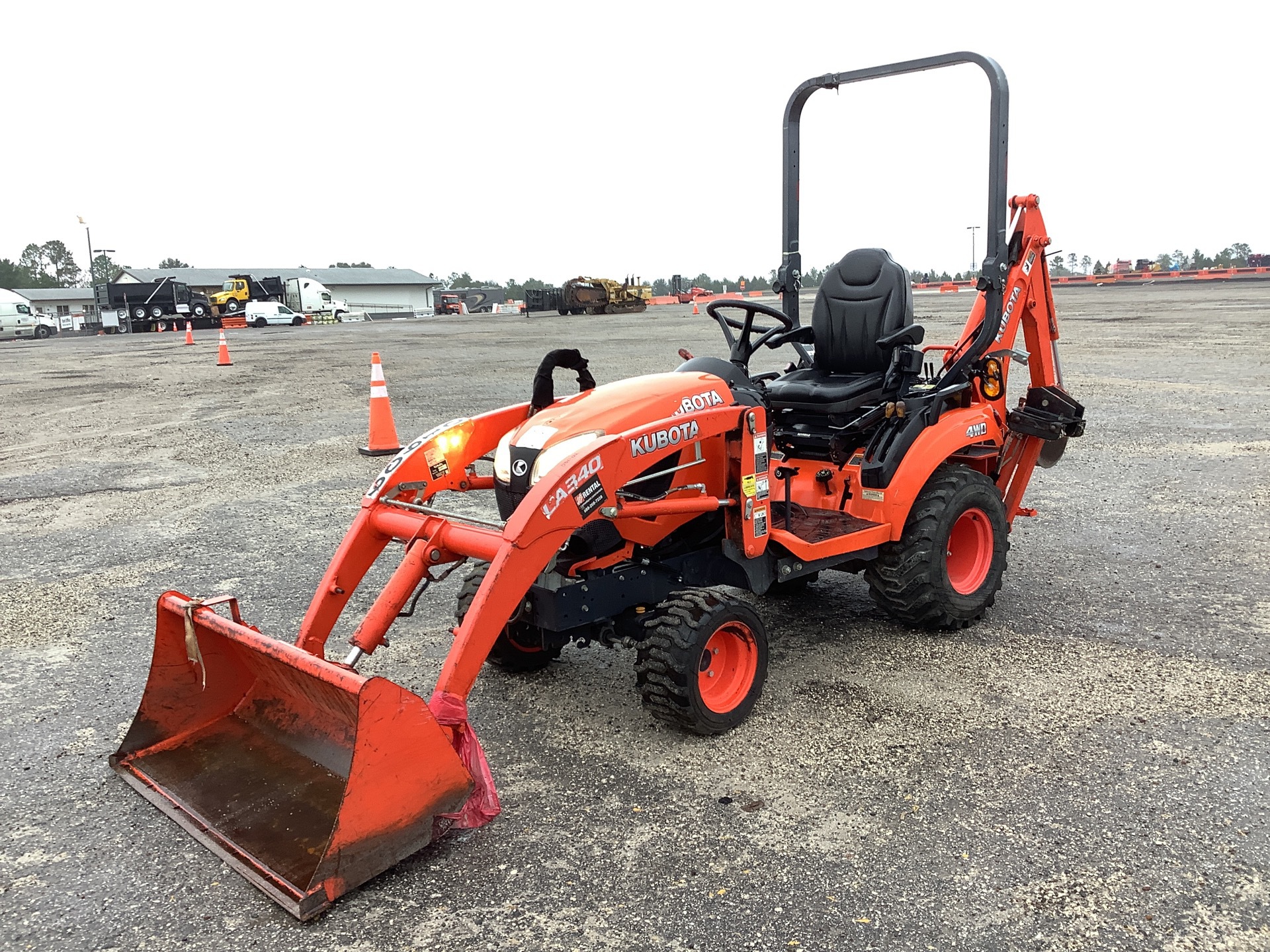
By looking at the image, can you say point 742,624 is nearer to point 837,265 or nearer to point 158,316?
point 837,265

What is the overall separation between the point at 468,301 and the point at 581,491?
237ft

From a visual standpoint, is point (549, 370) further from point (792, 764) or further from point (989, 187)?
point (989, 187)

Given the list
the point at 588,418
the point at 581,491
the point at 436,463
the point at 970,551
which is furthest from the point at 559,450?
the point at 970,551

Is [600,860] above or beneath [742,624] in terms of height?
beneath

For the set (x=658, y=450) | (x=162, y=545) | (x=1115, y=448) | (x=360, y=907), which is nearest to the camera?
(x=360, y=907)

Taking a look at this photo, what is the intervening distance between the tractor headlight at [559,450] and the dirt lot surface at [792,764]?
1072 mm

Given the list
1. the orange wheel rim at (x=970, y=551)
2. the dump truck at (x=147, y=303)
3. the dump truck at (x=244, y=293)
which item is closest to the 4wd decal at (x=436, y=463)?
the orange wheel rim at (x=970, y=551)

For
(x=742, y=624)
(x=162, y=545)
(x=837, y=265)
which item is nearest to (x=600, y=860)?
(x=742, y=624)

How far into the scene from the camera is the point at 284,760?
11.2ft

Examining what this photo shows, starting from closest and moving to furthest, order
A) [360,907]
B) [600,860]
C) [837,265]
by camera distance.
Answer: [360,907]
[600,860]
[837,265]

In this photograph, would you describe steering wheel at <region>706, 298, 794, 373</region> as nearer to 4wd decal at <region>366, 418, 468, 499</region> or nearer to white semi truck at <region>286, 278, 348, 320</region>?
4wd decal at <region>366, 418, 468, 499</region>

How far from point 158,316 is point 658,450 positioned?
49.6m

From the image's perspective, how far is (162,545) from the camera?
21.7ft

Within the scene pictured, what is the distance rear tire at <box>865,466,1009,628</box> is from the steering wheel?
45.0 inches
